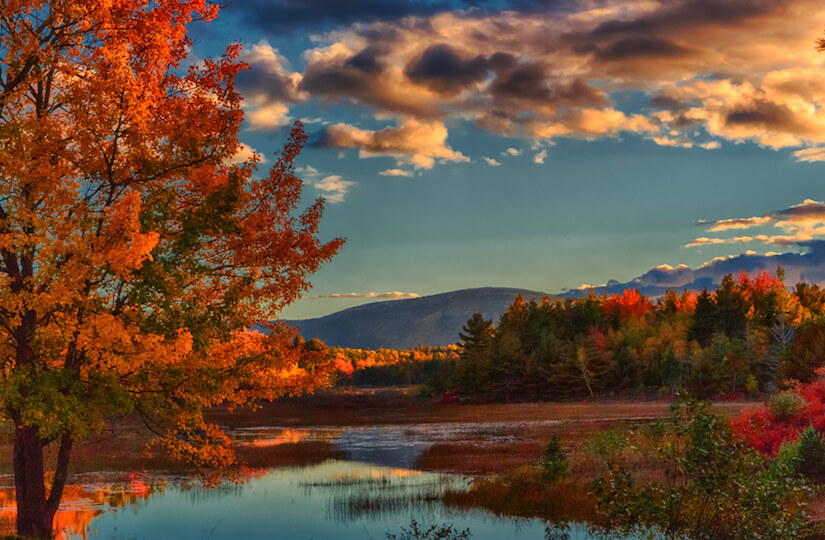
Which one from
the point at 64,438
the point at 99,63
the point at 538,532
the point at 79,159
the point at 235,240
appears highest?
the point at 99,63

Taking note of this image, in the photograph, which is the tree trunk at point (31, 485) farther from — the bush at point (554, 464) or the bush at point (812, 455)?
the bush at point (812, 455)

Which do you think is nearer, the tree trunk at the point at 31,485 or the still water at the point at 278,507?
the tree trunk at the point at 31,485

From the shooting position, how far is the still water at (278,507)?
24203 mm

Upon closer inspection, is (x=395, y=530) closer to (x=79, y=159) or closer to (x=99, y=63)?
(x=79, y=159)

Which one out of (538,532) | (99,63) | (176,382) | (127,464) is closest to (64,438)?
(176,382)

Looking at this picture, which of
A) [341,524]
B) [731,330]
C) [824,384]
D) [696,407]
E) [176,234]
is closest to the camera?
[696,407]

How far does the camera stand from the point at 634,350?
115062 mm

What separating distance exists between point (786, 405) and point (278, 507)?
804 inches

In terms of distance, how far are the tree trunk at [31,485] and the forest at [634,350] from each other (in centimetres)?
8834

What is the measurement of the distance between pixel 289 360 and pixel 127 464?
28796 millimetres

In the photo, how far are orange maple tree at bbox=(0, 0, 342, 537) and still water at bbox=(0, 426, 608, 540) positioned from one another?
5.23 metres

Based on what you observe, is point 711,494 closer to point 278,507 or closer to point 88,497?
point 278,507

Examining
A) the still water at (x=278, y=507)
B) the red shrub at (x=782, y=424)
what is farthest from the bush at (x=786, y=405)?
the still water at (x=278, y=507)

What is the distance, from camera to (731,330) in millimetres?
125125
